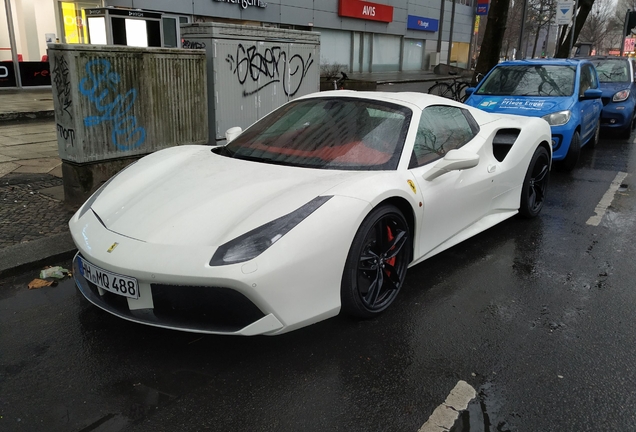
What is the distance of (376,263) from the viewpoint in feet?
11.2

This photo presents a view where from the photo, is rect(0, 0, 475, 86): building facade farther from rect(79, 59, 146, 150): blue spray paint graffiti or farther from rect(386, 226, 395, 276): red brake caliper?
rect(386, 226, 395, 276): red brake caliper

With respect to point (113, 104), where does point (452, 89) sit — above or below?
below

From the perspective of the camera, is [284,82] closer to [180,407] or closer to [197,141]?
[197,141]

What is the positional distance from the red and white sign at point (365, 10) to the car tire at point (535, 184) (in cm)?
2249

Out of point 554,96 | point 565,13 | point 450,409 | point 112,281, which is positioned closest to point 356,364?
point 450,409

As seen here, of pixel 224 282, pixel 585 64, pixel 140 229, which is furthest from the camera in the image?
pixel 585 64

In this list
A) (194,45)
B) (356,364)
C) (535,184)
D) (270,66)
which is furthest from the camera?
(270,66)

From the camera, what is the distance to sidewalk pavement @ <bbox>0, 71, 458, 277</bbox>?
14.3 feet

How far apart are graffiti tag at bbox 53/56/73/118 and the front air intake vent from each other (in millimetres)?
4092

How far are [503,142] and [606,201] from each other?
228 centimetres

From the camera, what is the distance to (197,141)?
6906 mm

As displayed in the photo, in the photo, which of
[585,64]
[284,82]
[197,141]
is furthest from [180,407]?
[585,64]

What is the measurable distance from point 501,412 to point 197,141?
17.3 ft

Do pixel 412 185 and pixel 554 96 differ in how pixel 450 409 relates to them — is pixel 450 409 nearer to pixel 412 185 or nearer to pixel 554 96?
pixel 412 185
